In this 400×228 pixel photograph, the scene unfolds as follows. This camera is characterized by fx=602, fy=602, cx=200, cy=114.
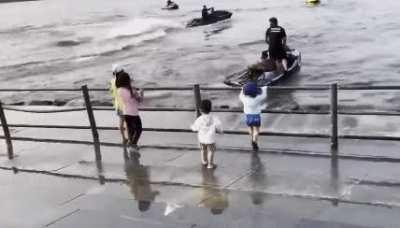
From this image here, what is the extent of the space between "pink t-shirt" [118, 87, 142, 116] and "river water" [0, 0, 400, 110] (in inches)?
427

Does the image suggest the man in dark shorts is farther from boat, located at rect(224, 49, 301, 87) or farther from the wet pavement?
the wet pavement

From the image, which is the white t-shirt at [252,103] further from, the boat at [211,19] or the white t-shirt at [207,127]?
the boat at [211,19]

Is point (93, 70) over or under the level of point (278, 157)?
under

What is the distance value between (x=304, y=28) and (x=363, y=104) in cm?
3304

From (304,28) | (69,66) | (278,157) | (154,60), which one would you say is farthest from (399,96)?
(304,28)

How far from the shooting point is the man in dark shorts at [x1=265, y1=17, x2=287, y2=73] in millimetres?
19062

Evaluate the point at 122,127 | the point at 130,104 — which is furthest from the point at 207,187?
the point at 122,127

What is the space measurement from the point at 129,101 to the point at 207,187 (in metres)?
2.75

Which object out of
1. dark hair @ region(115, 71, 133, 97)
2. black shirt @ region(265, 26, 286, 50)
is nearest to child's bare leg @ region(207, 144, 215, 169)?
dark hair @ region(115, 71, 133, 97)

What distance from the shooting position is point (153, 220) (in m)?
7.19

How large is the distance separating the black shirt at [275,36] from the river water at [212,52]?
79.4 inches

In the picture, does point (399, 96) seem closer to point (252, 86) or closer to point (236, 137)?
point (236, 137)

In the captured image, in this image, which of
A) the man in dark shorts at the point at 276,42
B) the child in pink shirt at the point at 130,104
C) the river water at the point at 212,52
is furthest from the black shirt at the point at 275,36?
the child in pink shirt at the point at 130,104

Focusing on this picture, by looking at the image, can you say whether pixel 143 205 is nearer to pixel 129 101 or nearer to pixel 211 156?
pixel 211 156
